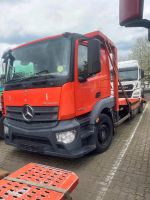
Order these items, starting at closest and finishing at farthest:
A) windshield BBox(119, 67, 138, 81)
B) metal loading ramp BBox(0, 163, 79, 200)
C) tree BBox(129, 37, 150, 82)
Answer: metal loading ramp BBox(0, 163, 79, 200) → windshield BBox(119, 67, 138, 81) → tree BBox(129, 37, 150, 82)

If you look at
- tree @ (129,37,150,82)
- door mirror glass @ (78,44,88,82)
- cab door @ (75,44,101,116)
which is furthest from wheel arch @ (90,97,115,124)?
tree @ (129,37,150,82)

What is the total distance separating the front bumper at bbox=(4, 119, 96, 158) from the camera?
4039mm

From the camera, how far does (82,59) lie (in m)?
4.41

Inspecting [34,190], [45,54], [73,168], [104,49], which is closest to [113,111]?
[104,49]

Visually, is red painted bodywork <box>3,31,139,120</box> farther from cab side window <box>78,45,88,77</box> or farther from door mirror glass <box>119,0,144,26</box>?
door mirror glass <box>119,0,144,26</box>

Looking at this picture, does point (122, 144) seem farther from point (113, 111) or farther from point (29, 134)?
point (29, 134)

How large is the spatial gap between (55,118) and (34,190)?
1.56 m

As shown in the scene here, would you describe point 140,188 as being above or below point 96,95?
below

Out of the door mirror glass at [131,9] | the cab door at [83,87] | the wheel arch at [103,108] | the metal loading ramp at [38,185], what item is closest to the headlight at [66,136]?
the cab door at [83,87]

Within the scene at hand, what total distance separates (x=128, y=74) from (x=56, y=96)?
742cm

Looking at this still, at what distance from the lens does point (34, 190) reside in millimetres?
2705

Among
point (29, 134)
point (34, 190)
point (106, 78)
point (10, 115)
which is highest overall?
point (106, 78)

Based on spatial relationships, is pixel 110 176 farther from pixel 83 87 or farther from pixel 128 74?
pixel 128 74

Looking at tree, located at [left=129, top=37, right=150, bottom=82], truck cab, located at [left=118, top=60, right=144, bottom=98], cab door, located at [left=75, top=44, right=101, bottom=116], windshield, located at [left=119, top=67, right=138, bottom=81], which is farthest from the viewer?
tree, located at [left=129, top=37, right=150, bottom=82]
